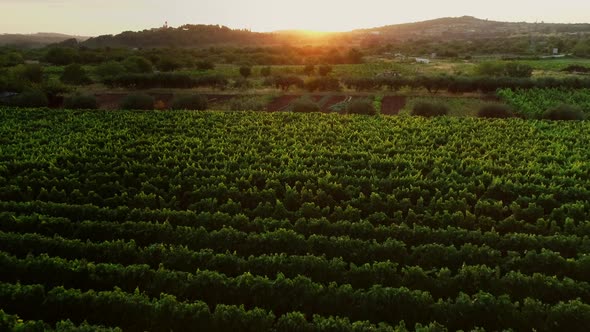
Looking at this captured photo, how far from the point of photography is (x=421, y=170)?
68.2 feet

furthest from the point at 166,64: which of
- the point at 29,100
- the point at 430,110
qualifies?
the point at 430,110

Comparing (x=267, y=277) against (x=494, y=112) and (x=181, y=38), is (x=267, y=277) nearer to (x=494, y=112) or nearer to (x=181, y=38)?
(x=494, y=112)

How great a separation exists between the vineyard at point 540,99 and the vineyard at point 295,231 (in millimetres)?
12985

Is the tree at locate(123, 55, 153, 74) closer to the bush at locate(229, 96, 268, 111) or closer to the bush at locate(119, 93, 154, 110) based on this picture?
the bush at locate(229, 96, 268, 111)

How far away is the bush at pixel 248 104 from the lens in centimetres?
4094

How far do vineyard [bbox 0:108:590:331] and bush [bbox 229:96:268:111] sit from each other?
14091 millimetres

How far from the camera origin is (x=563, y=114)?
3581cm

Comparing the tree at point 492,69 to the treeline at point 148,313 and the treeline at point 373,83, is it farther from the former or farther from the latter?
the treeline at point 148,313

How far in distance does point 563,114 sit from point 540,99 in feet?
24.8

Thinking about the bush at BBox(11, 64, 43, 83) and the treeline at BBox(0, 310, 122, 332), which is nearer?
the treeline at BBox(0, 310, 122, 332)

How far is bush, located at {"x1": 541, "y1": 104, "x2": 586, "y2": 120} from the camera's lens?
35781 millimetres

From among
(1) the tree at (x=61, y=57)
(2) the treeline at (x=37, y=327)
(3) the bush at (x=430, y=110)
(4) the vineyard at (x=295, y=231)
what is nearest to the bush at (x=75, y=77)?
(1) the tree at (x=61, y=57)

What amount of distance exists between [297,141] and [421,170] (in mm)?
7091

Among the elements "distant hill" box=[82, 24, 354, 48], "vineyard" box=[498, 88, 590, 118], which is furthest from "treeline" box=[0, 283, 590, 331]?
→ "distant hill" box=[82, 24, 354, 48]
